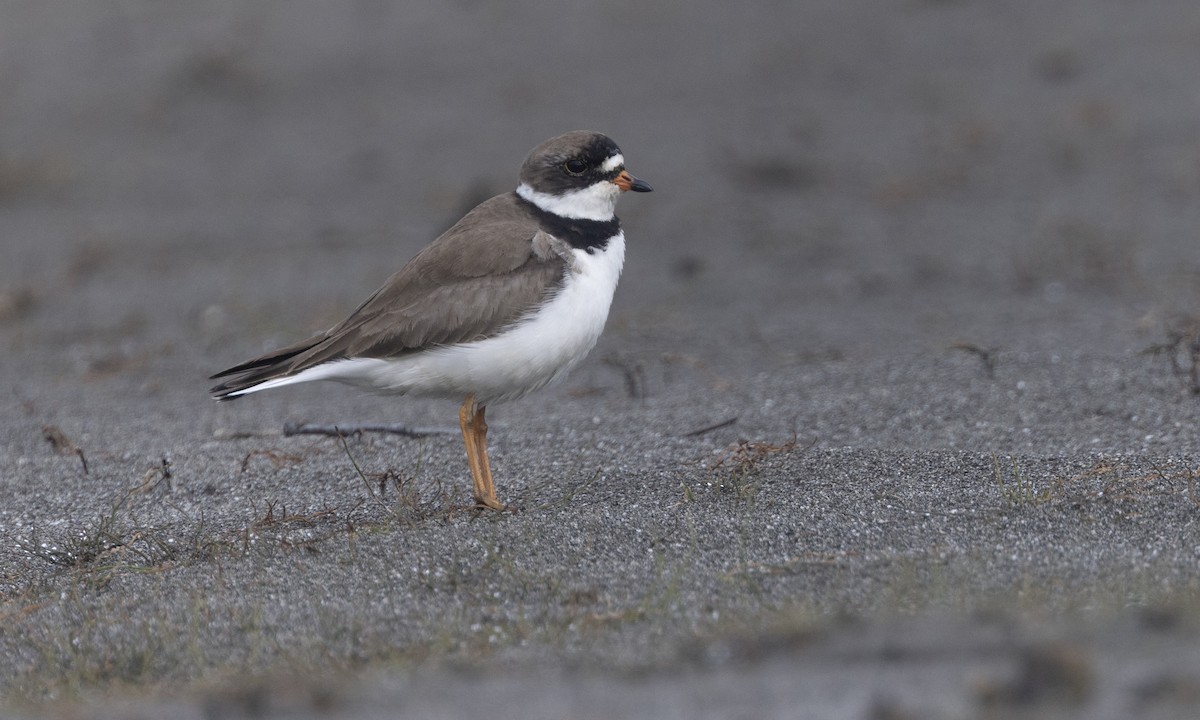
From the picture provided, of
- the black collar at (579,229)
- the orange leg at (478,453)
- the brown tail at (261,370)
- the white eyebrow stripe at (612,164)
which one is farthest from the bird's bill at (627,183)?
the brown tail at (261,370)

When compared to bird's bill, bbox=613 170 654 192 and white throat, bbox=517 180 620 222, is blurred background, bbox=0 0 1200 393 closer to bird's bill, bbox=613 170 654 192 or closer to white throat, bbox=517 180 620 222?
bird's bill, bbox=613 170 654 192

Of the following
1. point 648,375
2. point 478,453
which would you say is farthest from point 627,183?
point 648,375

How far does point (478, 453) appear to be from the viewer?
514cm

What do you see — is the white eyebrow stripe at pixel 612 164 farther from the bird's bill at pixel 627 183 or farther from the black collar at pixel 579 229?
the black collar at pixel 579 229

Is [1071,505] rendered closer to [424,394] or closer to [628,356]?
[424,394]

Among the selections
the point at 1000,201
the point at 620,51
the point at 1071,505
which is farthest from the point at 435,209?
the point at 1071,505

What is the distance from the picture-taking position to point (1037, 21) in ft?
42.1

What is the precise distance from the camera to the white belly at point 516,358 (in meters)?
4.82

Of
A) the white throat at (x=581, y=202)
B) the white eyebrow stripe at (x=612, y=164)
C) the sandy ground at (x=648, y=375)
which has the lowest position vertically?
the sandy ground at (x=648, y=375)

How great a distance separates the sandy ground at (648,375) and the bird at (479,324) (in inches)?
15.6

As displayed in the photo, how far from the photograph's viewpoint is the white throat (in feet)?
17.1

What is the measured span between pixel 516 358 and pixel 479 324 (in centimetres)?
17

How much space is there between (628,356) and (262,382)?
278 centimetres

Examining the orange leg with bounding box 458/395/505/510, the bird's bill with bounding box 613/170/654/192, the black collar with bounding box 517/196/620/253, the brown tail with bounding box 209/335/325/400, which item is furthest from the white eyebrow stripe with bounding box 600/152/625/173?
the brown tail with bounding box 209/335/325/400
